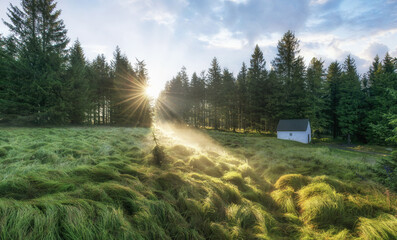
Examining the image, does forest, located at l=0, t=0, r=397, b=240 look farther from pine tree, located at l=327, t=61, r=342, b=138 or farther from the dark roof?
pine tree, located at l=327, t=61, r=342, b=138

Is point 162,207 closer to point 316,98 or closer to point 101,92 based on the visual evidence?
point 101,92

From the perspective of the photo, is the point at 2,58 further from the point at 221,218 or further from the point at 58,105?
the point at 221,218

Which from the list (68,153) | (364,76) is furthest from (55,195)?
(364,76)

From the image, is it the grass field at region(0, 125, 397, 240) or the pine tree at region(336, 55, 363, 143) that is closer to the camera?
the grass field at region(0, 125, 397, 240)

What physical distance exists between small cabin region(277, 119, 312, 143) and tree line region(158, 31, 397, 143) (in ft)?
13.2

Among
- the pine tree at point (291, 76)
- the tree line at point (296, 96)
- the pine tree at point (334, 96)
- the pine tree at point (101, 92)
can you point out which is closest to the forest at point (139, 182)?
the pine tree at point (101, 92)

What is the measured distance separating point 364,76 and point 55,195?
1830 inches

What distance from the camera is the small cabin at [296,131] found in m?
21.2

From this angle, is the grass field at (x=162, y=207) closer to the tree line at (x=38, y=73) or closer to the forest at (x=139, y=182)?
the forest at (x=139, y=182)

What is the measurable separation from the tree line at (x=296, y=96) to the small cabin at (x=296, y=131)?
4016 millimetres

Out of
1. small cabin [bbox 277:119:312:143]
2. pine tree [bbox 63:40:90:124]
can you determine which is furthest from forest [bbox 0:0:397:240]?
small cabin [bbox 277:119:312:143]

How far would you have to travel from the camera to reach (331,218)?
9.20 ft

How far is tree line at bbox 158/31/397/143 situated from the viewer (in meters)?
25.4

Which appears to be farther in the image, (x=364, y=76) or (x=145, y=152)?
(x=364, y=76)
